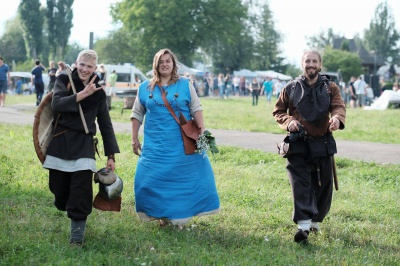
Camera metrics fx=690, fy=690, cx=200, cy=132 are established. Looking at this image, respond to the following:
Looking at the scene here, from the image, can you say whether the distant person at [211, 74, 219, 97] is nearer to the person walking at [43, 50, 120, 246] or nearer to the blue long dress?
the blue long dress

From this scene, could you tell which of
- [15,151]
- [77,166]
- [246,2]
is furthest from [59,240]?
[246,2]

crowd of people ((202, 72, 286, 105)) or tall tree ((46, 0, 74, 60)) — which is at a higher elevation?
tall tree ((46, 0, 74, 60))

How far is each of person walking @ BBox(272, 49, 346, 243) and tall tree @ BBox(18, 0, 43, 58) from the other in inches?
3468

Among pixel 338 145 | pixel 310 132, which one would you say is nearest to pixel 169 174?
pixel 310 132

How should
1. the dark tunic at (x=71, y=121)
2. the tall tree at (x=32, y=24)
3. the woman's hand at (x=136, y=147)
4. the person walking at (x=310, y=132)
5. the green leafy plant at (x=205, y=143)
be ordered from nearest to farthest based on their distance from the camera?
the dark tunic at (x=71, y=121) → the person walking at (x=310, y=132) → the green leafy plant at (x=205, y=143) → the woman's hand at (x=136, y=147) → the tall tree at (x=32, y=24)

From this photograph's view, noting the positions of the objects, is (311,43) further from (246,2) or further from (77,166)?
(77,166)

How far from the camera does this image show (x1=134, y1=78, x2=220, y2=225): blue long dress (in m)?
6.64

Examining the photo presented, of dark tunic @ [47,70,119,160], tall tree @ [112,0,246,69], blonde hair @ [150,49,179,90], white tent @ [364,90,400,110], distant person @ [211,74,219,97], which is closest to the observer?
dark tunic @ [47,70,119,160]

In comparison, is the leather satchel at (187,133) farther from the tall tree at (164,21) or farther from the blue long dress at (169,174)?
the tall tree at (164,21)

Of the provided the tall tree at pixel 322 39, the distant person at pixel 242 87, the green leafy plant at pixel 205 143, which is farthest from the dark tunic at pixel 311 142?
the tall tree at pixel 322 39

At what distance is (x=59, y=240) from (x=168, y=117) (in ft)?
5.17

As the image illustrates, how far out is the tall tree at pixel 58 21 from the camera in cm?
9606

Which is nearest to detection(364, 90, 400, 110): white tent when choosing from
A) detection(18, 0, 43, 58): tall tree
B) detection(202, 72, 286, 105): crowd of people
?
detection(202, 72, 286, 105): crowd of people

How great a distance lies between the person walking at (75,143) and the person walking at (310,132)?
183 cm
